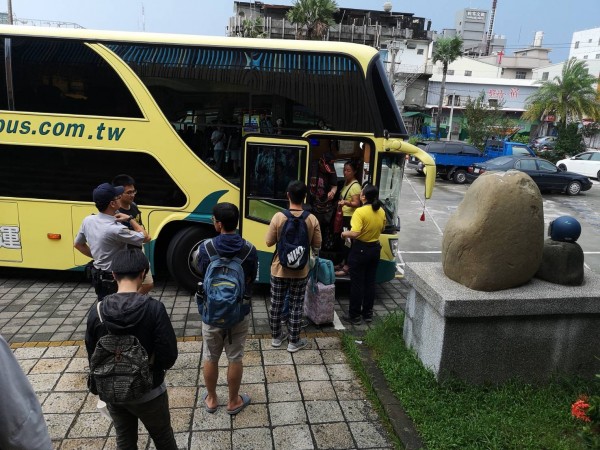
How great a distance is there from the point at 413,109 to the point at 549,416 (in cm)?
4738

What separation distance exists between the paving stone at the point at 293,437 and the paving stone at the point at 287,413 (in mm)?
63

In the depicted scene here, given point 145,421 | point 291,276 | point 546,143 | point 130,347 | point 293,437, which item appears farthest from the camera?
point 546,143

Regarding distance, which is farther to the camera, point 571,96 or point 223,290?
point 571,96

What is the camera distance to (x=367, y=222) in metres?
5.23

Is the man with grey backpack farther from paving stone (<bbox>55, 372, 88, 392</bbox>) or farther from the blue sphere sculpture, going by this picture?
the blue sphere sculpture

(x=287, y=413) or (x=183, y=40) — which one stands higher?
(x=183, y=40)

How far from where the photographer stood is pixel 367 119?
602 centimetres

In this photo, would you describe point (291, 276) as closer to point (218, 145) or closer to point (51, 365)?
point (218, 145)

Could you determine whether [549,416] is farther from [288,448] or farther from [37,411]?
[37,411]

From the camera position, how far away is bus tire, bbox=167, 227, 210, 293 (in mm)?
6375

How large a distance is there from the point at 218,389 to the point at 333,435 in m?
1.17

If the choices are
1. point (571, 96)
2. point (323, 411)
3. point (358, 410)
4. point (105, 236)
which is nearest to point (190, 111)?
point (105, 236)

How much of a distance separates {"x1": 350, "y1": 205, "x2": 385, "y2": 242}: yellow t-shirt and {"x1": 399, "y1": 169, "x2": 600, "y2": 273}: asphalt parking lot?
3.77m

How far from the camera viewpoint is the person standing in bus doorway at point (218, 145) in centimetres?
613
